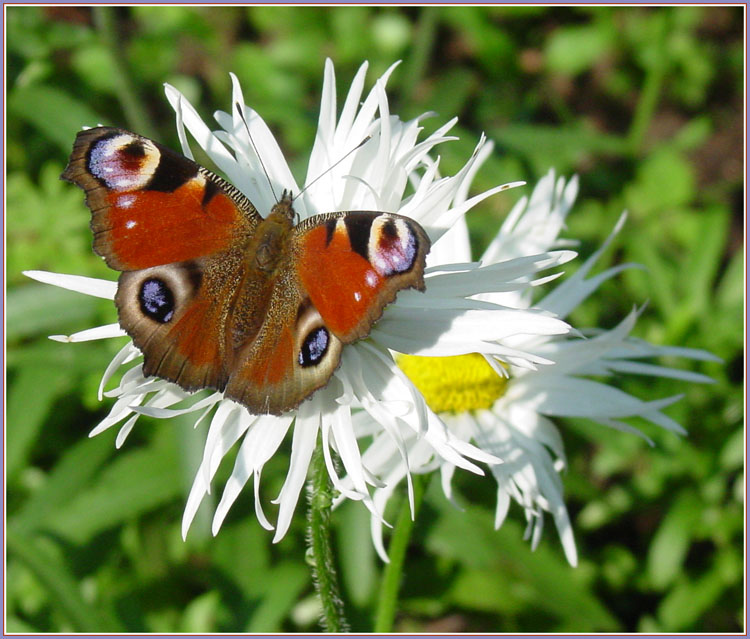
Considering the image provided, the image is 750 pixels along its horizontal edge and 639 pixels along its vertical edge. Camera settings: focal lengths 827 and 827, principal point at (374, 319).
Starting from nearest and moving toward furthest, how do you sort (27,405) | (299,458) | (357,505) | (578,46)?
(299,458) < (357,505) < (27,405) < (578,46)

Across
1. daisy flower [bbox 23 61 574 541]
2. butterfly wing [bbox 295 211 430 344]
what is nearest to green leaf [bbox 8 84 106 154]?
daisy flower [bbox 23 61 574 541]

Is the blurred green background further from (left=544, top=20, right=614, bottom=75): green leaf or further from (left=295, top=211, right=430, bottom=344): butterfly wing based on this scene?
(left=295, top=211, right=430, bottom=344): butterfly wing

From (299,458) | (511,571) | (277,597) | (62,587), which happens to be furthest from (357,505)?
(299,458)

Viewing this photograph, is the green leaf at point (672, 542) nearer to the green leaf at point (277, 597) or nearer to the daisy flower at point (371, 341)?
the green leaf at point (277, 597)

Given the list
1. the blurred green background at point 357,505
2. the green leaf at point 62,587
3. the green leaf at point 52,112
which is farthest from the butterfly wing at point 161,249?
the green leaf at point 52,112

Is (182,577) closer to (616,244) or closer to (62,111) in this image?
(62,111)

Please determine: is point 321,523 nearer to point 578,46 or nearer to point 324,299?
point 324,299
